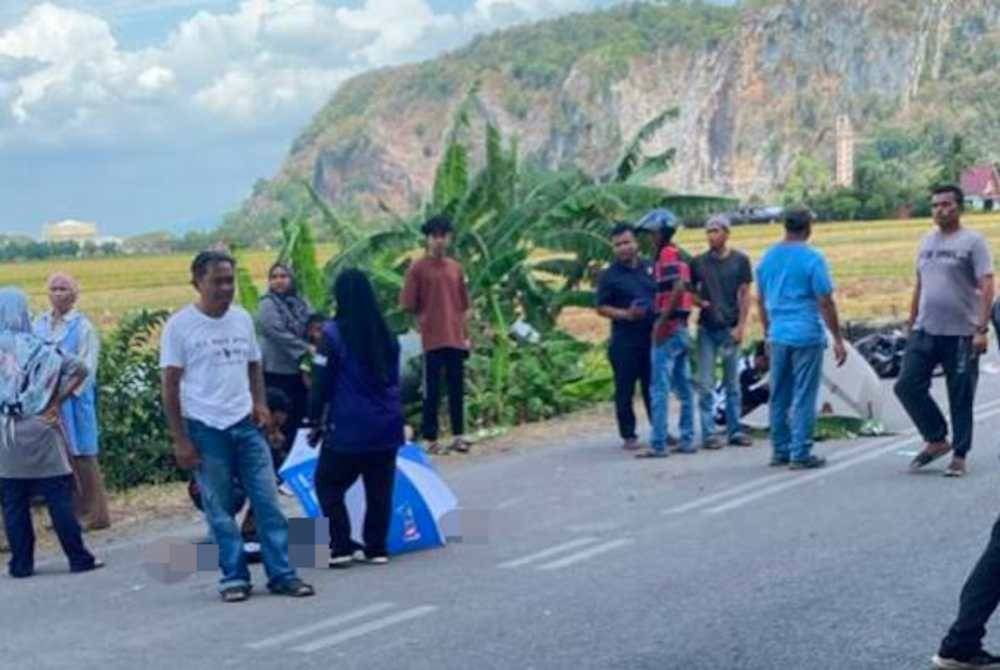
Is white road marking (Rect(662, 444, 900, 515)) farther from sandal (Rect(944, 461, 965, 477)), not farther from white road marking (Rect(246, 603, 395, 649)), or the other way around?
white road marking (Rect(246, 603, 395, 649))

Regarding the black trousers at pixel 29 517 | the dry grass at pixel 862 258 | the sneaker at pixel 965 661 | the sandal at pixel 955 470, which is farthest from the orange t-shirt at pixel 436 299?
the sneaker at pixel 965 661

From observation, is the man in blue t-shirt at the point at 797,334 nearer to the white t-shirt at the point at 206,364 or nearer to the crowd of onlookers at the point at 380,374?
the crowd of onlookers at the point at 380,374

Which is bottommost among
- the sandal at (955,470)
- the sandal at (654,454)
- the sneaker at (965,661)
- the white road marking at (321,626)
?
the sandal at (654,454)

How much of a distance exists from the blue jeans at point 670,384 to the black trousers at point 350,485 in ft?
13.9

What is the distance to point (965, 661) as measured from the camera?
710cm

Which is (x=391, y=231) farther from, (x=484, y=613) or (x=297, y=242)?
(x=484, y=613)

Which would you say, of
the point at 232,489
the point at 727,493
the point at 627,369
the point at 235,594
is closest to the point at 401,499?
the point at 232,489

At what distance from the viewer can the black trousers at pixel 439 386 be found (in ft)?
50.4

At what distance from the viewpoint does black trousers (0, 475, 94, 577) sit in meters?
10.8

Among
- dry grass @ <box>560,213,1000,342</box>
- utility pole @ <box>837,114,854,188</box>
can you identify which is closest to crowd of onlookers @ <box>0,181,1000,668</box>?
dry grass @ <box>560,213,1000,342</box>

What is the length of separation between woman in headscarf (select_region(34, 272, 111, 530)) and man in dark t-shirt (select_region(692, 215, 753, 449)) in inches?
188

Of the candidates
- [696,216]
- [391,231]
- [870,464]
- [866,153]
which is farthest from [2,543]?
[866,153]

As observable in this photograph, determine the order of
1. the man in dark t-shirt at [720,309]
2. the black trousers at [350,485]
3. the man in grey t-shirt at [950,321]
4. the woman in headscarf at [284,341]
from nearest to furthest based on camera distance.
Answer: the black trousers at [350,485]
the man in grey t-shirt at [950,321]
the woman in headscarf at [284,341]
the man in dark t-shirt at [720,309]

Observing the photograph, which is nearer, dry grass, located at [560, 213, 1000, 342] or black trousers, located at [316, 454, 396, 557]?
black trousers, located at [316, 454, 396, 557]
